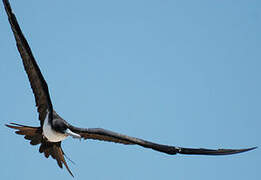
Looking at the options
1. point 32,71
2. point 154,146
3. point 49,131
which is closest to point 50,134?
point 49,131

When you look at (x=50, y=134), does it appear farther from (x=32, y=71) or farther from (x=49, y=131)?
(x=32, y=71)

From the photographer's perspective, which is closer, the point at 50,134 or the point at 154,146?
the point at 154,146

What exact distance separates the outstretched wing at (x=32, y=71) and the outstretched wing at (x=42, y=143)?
327 millimetres

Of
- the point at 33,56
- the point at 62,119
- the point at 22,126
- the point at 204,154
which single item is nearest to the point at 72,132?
the point at 62,119

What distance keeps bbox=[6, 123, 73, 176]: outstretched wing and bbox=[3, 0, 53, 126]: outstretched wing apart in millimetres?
327

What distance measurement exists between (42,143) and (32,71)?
1582 mm

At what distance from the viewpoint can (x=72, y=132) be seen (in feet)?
34.5

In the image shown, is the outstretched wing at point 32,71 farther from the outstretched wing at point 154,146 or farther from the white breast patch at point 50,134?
the outstretched wing at point 154,146

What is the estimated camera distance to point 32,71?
415 inches

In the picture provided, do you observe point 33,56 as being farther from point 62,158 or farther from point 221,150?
point 221,150

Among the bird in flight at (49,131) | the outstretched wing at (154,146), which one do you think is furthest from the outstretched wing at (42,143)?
the outstretched wing at (154,146)

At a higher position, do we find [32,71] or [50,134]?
[32,71]

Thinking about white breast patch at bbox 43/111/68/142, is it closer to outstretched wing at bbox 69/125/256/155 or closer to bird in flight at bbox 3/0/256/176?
bird in flight at bbox 3/0/256/176

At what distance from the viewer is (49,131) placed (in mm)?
10531
